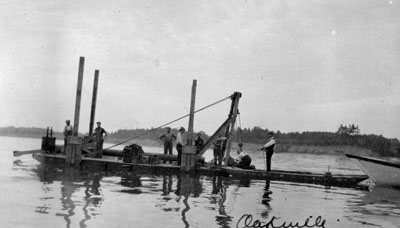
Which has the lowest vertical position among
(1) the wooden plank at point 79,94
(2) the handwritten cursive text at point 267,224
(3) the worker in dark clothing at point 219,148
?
(2) the handwritten cursive text at point 267,224

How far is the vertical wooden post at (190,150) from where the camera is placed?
1814 cm

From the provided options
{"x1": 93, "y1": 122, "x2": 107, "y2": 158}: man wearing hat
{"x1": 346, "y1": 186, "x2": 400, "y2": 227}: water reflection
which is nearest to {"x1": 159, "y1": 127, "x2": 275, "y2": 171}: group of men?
{"x1": 93, "y1": 122, "x2": 107, "y2": 158}: man wearing hat

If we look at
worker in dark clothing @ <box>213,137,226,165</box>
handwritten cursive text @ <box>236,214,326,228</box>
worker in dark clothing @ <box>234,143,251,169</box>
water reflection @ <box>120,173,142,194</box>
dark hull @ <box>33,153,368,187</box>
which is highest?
worker in dark clothing @ <box>213,137,226,165</box>

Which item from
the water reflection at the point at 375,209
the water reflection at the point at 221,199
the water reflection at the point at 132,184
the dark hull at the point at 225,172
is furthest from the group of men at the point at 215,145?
the water reflection at the point at 375,209

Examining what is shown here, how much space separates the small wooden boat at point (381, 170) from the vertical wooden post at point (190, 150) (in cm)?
737

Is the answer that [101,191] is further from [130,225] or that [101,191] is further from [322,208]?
[322,208]

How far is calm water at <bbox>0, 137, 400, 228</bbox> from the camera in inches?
321

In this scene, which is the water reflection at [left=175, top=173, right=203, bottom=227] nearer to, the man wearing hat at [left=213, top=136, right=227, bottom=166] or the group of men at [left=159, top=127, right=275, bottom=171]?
the group of men at [left=159, top=127, right=275, bottom=171]

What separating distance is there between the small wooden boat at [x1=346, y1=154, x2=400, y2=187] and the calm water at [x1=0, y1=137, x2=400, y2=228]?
350 cm

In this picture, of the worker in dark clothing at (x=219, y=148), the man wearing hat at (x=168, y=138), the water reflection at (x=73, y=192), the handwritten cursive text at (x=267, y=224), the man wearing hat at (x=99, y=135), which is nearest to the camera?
the handwritten cursive text at (x=267, y=224)

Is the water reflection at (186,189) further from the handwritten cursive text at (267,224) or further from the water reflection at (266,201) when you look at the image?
the water reflection at (266,201)

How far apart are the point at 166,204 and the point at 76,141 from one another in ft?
32.0

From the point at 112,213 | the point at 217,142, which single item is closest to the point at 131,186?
the point at 112,213

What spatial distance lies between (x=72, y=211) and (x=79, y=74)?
1137cm
